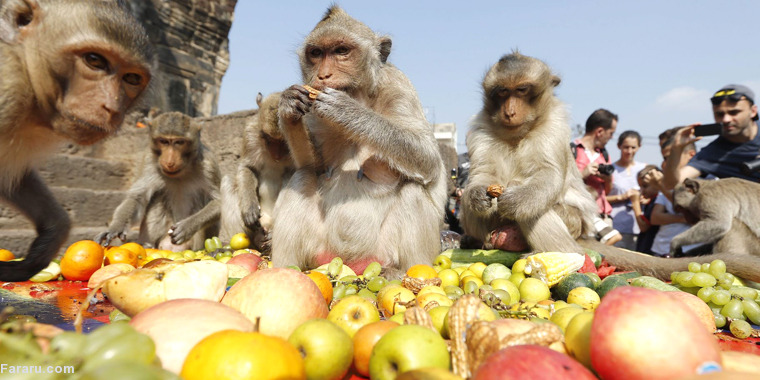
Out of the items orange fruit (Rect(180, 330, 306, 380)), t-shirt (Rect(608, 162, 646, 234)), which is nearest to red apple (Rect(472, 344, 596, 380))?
orange fruit (Rect(180, 330, 306, 380))

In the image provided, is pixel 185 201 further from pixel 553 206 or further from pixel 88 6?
pixel 553 206

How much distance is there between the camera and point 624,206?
6781mm

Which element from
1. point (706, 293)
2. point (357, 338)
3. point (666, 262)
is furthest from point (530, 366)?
point (666, 262)

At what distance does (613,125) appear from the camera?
6.79m

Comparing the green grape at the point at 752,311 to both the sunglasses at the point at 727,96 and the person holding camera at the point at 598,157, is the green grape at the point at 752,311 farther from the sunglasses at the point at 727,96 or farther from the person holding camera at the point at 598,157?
the person holding camera at the point at 598,157

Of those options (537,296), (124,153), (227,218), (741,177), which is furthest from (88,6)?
(124,153)

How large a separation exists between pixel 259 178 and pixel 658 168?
5.36 metres

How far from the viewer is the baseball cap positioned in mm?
4957

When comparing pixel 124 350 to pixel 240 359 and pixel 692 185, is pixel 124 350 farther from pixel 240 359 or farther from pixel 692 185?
pixel 692 185

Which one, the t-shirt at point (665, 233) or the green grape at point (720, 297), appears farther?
the t-shirt at point (665, 233)

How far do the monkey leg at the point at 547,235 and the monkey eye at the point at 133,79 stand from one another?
3145 mm

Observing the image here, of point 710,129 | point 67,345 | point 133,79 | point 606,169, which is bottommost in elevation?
point 606,169

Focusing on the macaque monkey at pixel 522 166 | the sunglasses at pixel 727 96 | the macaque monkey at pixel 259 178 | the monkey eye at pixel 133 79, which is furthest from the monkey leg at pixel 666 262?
the monkey eye at pixel 133 79

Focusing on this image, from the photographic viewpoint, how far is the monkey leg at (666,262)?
3.46 metres
